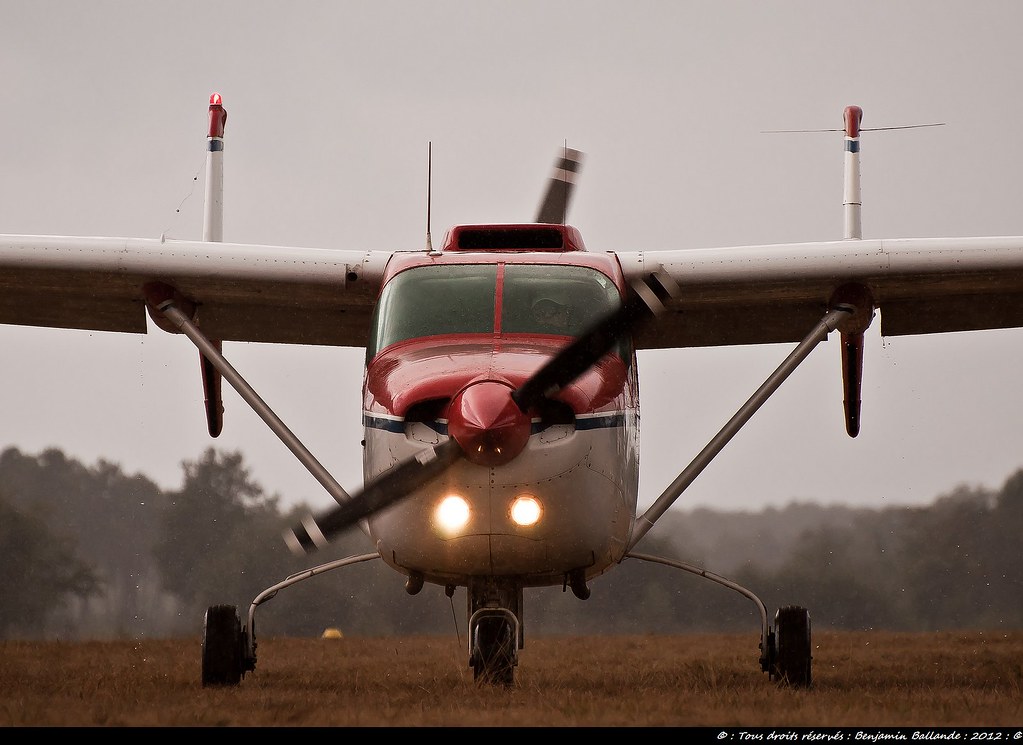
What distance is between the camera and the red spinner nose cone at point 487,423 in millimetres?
7398

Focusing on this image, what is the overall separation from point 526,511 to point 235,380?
3.52 m

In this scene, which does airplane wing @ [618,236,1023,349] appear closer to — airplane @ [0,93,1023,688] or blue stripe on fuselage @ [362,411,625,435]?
airplane @ [0,93,1023,688]

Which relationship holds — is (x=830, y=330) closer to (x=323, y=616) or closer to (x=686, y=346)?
(x=686, y=346)

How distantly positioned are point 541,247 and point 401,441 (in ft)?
10.5

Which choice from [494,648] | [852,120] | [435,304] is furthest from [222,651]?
[852,120]

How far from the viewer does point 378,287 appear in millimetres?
11336

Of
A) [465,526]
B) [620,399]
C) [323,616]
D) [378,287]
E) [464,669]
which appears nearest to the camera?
[465,526]

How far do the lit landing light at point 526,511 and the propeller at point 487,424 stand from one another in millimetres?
319

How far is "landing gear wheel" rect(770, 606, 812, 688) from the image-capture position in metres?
10.5

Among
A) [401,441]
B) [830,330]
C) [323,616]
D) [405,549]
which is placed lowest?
[323,616]

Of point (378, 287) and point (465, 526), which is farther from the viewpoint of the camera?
point (378, 287)

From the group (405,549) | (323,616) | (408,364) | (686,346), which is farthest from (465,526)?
(323,616)

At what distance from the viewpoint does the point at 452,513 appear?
799 centimetres

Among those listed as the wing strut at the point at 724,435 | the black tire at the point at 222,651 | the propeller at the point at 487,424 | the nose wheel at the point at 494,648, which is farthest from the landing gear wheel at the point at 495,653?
the black tire at the point at 222,651
